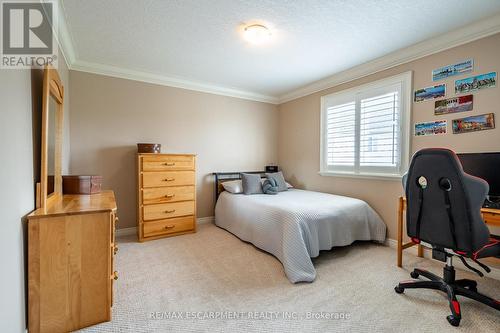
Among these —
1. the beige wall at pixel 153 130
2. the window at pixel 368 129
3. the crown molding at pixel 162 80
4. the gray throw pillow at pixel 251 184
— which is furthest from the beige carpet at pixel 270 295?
the crown molding at pixel 162 80

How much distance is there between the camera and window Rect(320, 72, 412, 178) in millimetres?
2852

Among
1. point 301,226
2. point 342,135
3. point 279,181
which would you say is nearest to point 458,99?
point 342,135

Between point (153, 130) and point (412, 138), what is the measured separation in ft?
11.6

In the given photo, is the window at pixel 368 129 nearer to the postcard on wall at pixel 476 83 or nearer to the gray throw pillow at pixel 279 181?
the postcard on wall at pixel 476 83

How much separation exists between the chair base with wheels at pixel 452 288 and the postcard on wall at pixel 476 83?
1.70 m

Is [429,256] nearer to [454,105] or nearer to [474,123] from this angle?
[474,123]

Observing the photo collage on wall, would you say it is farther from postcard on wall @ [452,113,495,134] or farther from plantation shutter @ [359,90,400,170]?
plantation shutter @ [359,90,400,170]

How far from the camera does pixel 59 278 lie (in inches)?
55.7

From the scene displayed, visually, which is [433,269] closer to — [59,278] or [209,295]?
[209,295]

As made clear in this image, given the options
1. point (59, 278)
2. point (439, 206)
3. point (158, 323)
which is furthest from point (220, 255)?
point (439, 206)

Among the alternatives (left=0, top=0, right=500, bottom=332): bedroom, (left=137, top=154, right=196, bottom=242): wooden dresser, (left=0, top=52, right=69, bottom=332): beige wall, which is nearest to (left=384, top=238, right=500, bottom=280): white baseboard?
(left=0, top=0, right=500, bottom=332): bedroom

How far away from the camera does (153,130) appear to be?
3.58 m

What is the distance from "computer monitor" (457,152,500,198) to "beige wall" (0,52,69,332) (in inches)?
132

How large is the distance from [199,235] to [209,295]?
1.56m
